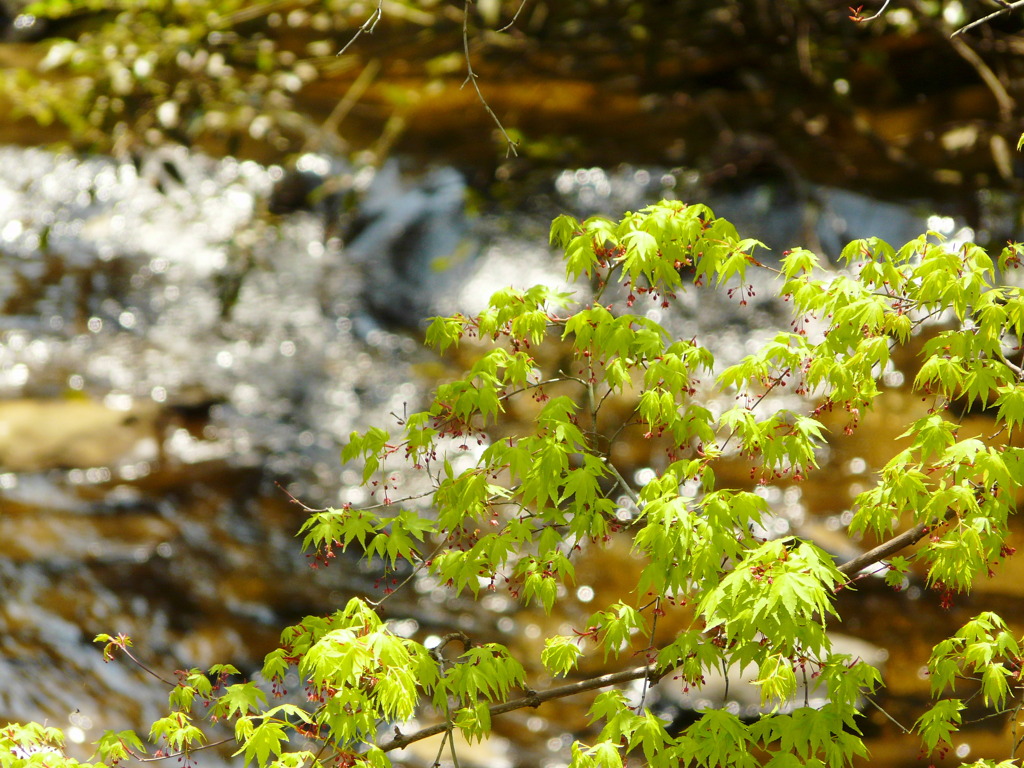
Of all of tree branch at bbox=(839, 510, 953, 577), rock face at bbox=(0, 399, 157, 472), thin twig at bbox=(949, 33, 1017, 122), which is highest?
tree branch at bbox=(839, 510, 953, 577)

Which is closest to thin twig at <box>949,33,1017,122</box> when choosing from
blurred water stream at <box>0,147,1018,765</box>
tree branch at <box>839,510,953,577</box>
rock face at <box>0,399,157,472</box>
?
blurred water stream at <box>0,147,1018,765</box>

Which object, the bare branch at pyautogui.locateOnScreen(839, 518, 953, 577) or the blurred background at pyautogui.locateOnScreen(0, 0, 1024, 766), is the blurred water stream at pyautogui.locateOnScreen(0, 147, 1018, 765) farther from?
the bare branch at pyautogui.locateOnScreen(839, 518, 953, 577)

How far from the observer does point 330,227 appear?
8672 mm

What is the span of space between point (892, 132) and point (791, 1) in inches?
63.9

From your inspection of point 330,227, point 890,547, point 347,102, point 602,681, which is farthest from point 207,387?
point 890,547

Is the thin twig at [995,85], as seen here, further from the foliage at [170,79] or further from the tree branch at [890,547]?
the tree branch at [890,547]

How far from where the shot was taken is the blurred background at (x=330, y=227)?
541 centimetres

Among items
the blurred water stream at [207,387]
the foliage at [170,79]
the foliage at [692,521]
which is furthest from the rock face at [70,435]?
the foliage at [692,521]

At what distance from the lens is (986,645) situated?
2.56 meters

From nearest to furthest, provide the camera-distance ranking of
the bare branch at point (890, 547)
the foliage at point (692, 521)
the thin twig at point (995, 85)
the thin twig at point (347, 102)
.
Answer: the foliage at point (692, 521) → the bare branch at point (890, 547) → the thin twig at point (995, 85) → the thin twig at point (347, 102)

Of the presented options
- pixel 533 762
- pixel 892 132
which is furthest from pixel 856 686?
pixel 892 132

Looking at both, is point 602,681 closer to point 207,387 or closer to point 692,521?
point 692,521

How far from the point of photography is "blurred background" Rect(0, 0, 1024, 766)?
17.7 feet

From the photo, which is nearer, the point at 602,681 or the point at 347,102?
the point at 602,681
